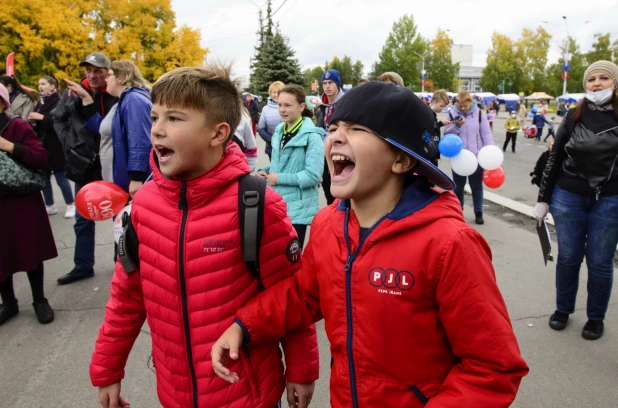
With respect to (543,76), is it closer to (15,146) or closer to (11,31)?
(11,31)

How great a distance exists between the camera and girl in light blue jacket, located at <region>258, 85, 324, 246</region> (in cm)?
398

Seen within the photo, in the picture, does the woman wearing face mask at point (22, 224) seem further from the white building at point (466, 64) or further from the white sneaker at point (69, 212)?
the white building at point (466, 64)

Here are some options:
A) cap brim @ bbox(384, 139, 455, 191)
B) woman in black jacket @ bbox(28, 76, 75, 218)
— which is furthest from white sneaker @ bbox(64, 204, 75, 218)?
cap brim @ bbox(384, 139, 455, 191)

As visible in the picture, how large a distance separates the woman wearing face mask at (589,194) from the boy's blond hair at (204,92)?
104 inches

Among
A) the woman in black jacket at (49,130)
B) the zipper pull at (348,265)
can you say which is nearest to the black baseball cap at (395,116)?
the zipper pull at (348,265)

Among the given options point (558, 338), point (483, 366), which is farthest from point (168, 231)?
point (558, 338)

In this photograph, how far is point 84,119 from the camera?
4.49 m

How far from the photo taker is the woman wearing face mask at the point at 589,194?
3201mm

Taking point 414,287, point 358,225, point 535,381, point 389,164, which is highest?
point 389,164

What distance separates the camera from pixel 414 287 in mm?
1366

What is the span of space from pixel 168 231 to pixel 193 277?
0.20 metres

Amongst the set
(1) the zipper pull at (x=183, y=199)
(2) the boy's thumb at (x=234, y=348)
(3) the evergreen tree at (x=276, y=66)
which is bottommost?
(2) the boy's thumb at (x=234, y=348)

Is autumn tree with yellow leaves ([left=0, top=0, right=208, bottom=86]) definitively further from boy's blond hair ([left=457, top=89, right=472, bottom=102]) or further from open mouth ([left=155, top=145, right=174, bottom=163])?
open mouth ([left=155, top=145, right=174, bottom=163])

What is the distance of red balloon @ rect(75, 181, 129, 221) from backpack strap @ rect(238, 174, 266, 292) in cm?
267
